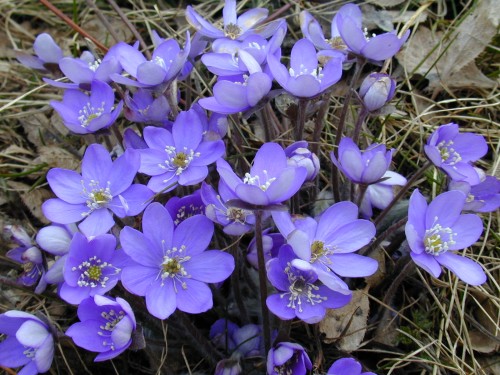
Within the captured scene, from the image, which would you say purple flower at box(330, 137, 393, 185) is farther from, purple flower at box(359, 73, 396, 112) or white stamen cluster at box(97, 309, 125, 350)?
white stamen cluster at box(97, 309, 125, 350)

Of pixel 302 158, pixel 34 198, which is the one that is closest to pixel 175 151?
pixel 302 158

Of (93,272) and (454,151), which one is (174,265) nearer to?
(93,272)

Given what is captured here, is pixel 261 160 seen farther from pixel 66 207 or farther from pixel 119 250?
pixel 66 207

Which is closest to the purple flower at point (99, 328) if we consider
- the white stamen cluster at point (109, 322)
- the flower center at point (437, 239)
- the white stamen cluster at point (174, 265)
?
the white stamen cluster at point (109, 322)

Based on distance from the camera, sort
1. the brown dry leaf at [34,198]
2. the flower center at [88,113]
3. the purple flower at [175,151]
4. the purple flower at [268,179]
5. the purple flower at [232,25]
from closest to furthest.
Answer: the purple flower at [268,179] < the purple flower at [175,151] < the flower center at [88,113] < the purple flower at [232,25] < the brown dry leaf at [34,198]

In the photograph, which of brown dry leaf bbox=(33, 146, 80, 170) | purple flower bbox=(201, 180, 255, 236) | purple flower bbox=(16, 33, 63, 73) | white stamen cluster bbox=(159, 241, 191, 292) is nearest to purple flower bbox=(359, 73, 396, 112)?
purple flower bbox=(201, 180, 255, 236)

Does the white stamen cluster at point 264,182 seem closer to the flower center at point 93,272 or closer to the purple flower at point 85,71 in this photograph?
the flower center at point 93,272
